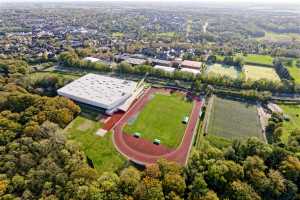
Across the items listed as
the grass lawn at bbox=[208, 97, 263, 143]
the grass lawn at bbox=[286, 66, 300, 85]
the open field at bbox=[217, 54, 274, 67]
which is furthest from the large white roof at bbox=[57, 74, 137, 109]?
the grass lawn at bbox=[286, 66, 300, 85]

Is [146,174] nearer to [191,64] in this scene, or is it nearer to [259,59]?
[191,64]

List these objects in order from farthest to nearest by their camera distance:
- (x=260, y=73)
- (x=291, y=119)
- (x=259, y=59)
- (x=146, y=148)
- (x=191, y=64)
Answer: (x=259, y=59) < (x=191, y=64) < (x=260, y=73) < (x=291, y=119) < (x=146, y=148)

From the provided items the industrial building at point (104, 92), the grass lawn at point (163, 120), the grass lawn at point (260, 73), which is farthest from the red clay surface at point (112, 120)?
the grass lawn at point (260, 73)

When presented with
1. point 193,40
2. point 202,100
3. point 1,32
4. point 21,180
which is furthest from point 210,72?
point 1,32

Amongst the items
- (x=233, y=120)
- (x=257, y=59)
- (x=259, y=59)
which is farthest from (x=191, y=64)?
(x=233, y=120)

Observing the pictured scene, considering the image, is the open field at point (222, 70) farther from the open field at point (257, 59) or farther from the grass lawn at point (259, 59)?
the grass lawn at point (259, 59)

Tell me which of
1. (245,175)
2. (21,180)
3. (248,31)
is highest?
(248,31)

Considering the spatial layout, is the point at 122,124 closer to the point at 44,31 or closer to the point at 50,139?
the point at 50,139
